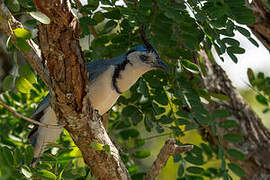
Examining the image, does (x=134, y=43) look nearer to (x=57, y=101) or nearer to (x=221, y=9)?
(x=221, y=9)

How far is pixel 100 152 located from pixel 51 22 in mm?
723

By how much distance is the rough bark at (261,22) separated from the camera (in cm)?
333

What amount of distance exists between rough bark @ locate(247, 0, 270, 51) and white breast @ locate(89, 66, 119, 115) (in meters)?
1.16

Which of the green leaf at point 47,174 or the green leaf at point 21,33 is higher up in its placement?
the green leaf at point 21,33

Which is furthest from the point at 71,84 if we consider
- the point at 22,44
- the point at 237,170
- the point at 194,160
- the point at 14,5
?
the point at 237,170

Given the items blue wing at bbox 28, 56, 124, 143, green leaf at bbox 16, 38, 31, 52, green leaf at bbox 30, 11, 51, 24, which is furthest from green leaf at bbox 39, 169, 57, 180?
blue wing at bbox 28, 56, 124, 143

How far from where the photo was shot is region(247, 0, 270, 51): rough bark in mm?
3326

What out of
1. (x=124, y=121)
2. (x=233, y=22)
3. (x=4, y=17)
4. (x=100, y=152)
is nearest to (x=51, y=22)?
(x=4, y=17)

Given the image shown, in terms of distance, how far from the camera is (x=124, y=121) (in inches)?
123

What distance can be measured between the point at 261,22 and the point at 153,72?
0.99 metres

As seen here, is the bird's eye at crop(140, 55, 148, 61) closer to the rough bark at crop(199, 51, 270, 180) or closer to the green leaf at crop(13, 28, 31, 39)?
the rough bark at crop(199, 51, 270, 180)

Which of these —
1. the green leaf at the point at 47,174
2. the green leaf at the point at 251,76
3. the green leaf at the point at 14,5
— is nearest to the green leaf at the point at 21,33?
the green leaf at the point at 14,5

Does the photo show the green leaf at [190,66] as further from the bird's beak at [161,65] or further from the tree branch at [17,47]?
the tree branch at [17,47]

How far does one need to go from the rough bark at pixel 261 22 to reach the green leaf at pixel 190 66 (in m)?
0.88
